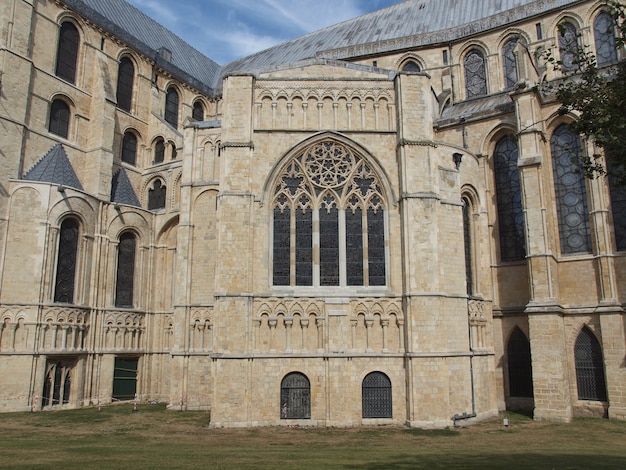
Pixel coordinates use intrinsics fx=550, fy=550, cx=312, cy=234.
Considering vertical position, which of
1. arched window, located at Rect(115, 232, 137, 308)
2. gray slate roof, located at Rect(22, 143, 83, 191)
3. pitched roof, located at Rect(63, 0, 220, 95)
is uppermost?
pitched roof, located at Rect(63, 0, 220, 95)

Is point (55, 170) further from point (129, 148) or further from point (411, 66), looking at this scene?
point (411, 66)

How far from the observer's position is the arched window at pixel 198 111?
36594 mm

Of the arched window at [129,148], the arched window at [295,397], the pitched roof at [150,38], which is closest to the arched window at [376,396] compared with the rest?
the arched window at [295,397]

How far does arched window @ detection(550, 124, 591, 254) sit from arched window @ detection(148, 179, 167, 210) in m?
19.0

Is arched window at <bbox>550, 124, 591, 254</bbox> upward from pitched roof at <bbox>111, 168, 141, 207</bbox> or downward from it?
downward

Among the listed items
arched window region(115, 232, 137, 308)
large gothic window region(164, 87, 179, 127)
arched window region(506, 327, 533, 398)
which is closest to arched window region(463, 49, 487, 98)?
arched window region(506, 327, 533, 398)

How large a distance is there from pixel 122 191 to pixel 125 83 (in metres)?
7.09

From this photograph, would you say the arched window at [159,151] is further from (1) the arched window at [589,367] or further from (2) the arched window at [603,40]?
(1) the arched window at [589,367]

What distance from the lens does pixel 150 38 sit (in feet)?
122

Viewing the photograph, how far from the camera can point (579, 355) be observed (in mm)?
19891

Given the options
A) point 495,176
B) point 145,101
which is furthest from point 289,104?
point 145,101

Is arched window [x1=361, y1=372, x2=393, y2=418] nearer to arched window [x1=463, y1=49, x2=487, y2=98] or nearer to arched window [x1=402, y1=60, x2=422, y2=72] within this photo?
arched window [x1=463, y1=49, x2=487, y2=98]

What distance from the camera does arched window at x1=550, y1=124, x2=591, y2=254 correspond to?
68.2 feet

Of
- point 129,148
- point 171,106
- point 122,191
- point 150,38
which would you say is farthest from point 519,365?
point 150,38
